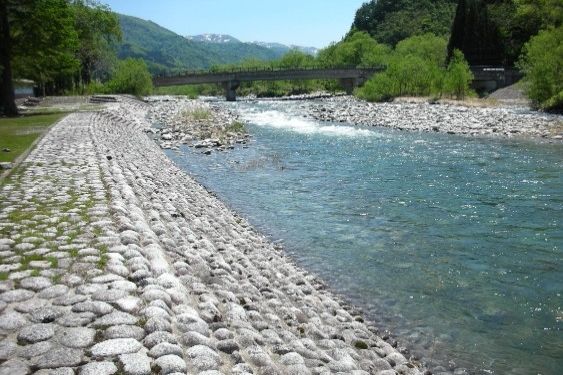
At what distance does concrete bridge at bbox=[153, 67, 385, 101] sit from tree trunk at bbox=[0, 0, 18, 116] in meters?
55.5

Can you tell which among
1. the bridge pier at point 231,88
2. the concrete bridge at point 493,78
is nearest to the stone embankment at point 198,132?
the bridge pier at point 231,88

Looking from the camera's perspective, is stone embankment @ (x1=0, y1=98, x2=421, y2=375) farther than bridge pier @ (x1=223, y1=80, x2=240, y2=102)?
No

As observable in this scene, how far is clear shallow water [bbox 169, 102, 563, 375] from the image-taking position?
8148 mm

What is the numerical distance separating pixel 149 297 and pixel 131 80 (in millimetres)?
73149

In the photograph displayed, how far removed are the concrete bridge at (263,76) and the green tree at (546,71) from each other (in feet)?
153

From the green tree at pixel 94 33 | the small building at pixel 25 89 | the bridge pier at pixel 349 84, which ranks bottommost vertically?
the small building at pixel 25 89

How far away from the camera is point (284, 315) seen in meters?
7.82

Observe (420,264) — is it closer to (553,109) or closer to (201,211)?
(201,211)

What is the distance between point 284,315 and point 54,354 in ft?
12.6

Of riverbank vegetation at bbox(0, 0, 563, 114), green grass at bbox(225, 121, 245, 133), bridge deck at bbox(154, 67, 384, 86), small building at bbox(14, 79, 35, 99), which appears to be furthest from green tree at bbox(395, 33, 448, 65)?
small building at bbox(14, 79, 35, 99)

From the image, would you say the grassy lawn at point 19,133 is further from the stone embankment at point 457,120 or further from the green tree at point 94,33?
the green tree at point 94,33

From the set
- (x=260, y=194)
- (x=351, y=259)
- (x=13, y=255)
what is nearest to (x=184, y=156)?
(x=260, y=194)

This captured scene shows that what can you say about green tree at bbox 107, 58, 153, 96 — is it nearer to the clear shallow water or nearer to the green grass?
the green grass

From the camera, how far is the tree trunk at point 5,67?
1292 inches
